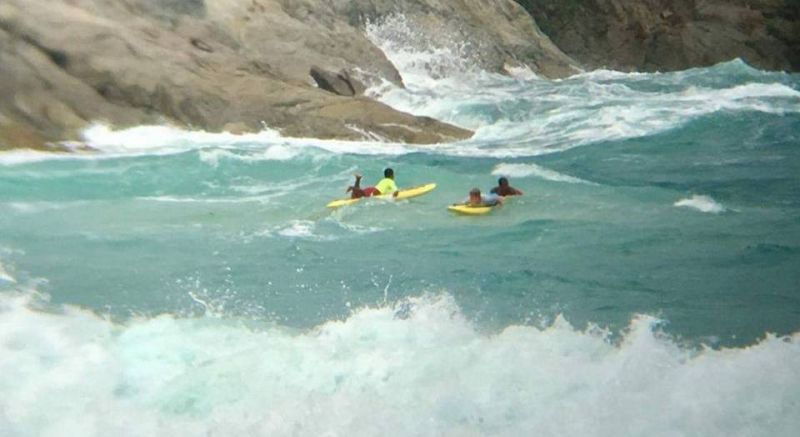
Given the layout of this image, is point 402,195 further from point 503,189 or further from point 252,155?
point 252,155

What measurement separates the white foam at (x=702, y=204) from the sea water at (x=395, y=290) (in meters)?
0.04

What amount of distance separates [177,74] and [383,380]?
1077cm

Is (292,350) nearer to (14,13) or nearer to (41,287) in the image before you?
(41,287)

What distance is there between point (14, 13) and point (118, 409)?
11.3m

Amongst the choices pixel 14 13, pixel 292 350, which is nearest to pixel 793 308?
pixel 292 350

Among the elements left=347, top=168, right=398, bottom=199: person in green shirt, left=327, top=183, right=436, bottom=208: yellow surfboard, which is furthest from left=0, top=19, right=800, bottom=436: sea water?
left=347, top=168, right=398, bottom=199: person in green shirt

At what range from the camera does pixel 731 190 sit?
1216 centimetres

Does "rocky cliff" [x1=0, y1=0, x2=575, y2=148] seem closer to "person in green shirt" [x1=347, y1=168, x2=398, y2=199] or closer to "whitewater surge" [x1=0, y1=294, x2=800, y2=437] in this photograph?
"person in green shirt" [x1=347, y1=168, x2=398, y2=199]

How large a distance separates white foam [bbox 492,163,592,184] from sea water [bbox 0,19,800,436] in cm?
8

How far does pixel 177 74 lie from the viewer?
16.6 metres

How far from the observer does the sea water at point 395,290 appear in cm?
625

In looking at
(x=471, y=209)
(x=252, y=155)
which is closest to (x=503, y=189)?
(x=471, y=209)

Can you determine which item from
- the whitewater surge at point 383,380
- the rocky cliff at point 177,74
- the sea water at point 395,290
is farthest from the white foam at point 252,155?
A: the whitewater surge at point 383,380

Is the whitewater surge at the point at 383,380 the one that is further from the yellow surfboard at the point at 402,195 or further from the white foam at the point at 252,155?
the white foam at the point at 252,155
